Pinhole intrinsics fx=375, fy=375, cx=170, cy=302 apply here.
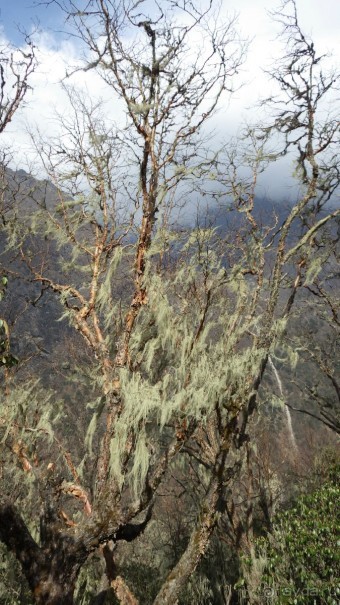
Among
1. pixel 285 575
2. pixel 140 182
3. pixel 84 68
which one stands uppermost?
pixel 84 68

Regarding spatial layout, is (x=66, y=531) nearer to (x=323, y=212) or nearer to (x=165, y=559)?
(x=323, y=212)

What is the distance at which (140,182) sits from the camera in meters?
4.95

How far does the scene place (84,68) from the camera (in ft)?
15.3

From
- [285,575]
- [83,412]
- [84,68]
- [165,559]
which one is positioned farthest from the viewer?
[83,412]

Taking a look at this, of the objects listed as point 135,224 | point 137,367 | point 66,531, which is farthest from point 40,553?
point 135,224

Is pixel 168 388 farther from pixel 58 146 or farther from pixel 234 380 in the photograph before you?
pixel 58 146

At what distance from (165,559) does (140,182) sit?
34.0 feet

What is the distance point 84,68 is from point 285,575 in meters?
6.52

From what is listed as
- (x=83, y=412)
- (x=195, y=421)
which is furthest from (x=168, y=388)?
(x=83, y=412)

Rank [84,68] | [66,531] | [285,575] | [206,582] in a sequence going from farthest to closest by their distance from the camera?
[206,582] → [84,68] → [285,575] → [66,531]

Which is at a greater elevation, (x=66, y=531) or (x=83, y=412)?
(x=66, y=531)

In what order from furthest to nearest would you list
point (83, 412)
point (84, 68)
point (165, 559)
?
point (83, 412), point (165, 559), point (84, 68)

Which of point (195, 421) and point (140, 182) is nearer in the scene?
point (195, 421)

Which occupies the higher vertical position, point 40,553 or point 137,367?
point 137,367
